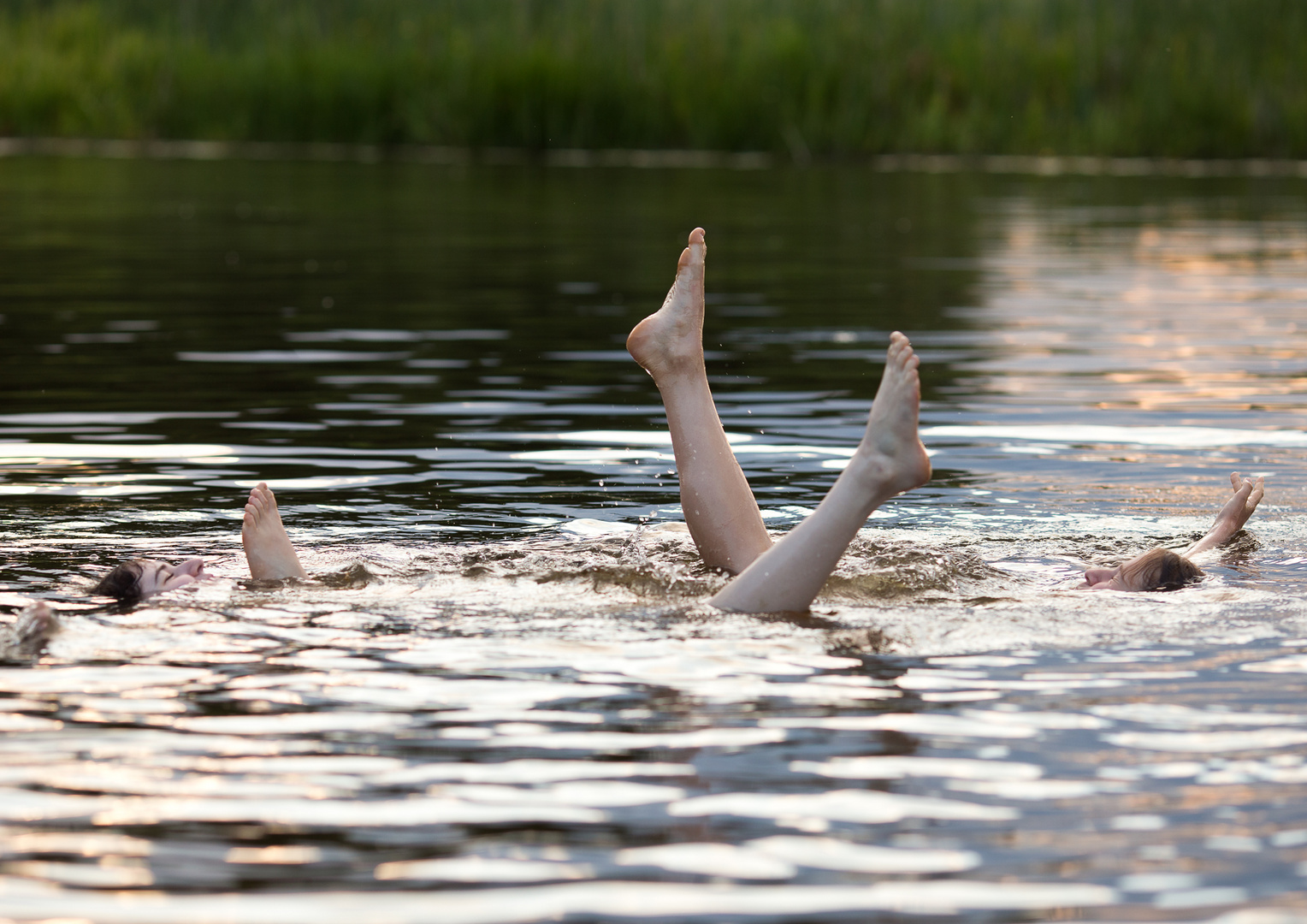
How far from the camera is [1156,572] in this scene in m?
6.05

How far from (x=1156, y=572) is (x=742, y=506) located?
1265 millimetres

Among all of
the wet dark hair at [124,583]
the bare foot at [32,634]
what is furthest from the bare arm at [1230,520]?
the bare foot at [32,634]

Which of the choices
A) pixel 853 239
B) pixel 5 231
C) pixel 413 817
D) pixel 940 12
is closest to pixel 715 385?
pixel 413 817

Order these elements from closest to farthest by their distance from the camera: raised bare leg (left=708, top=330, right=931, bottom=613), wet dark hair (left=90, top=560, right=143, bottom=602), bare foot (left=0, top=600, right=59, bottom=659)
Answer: bare foot (left=0, top=600, right=59, bottom=659) < raised bare leg (left=708, top=330, right=931, bottom=613) < wet dark hair (left=90, top=560, right=143, bottom=602)

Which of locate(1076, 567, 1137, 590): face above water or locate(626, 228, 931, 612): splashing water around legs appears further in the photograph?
locate(1076, 567, 1137, 590): face above water

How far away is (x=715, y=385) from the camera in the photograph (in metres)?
11.0

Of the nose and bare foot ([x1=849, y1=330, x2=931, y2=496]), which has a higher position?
bare foot ([x1=849, y1=330, x2=931, y2=496])

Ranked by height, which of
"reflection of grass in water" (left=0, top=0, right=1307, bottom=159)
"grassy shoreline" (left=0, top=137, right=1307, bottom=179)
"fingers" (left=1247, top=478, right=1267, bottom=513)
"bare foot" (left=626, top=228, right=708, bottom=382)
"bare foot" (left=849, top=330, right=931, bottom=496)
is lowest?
"fingers" (left=1247, top=478, right=1267, bottom=513)

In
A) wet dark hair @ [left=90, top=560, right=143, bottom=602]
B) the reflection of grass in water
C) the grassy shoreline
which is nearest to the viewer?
wet dark hair @ [left=90, top=560, right=143, bottom=602]

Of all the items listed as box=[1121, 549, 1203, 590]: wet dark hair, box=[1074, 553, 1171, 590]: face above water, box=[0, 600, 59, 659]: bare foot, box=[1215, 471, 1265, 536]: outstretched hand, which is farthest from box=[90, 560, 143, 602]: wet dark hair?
box=[1215, 471, 1265, 536]: outstretched hand

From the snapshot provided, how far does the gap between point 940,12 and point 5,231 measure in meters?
16.1

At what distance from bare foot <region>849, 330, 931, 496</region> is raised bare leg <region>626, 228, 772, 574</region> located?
0.62 metres

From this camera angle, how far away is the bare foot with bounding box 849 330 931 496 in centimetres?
549

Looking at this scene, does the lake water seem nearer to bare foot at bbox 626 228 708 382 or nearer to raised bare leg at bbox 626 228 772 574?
raised bare leg at bbox 626 228 772 574
